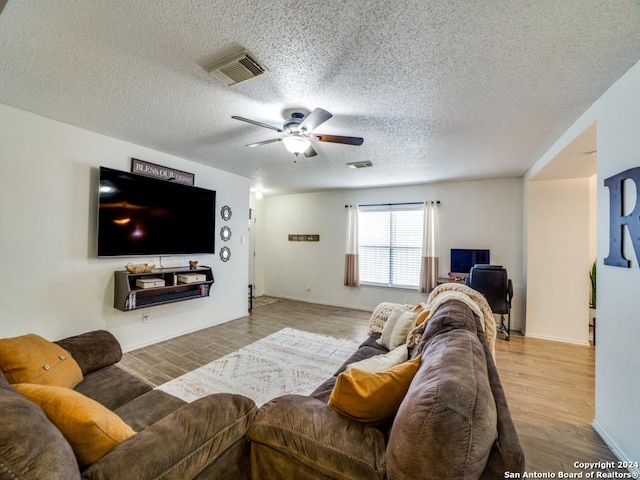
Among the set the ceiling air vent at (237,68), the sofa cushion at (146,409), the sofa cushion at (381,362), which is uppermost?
the ceiling air vent at (237,68)

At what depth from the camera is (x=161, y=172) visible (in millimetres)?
3625

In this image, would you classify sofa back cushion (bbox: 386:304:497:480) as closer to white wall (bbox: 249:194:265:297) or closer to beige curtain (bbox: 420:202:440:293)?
beige curtain (bbox: 420:202:440:293)

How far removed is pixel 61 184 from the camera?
2.80m

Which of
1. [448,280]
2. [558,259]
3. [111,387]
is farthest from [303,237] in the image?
[111,387]

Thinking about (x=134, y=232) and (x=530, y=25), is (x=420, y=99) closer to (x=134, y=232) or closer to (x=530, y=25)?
(x=530, y=25)

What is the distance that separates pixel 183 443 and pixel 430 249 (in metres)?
4.74

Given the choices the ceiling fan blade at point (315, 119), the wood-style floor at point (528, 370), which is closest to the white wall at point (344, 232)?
the wood-style floor at point (528, 370)

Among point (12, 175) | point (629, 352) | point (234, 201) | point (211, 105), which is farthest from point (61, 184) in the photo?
point (629, 352)

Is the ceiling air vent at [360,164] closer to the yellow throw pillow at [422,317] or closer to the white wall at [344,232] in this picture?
the white wall at [344,232]

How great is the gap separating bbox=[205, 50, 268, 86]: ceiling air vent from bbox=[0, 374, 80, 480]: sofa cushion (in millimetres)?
1867

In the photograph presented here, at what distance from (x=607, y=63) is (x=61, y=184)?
4607 millimetres

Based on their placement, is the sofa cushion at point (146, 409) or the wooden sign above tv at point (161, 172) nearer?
the sofa cushion at point (146, 409)

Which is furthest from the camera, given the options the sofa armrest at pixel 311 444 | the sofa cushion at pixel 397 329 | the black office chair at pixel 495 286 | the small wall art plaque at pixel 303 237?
the small wall art plaque at pixel 303 237

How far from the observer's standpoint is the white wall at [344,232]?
14.8ft
